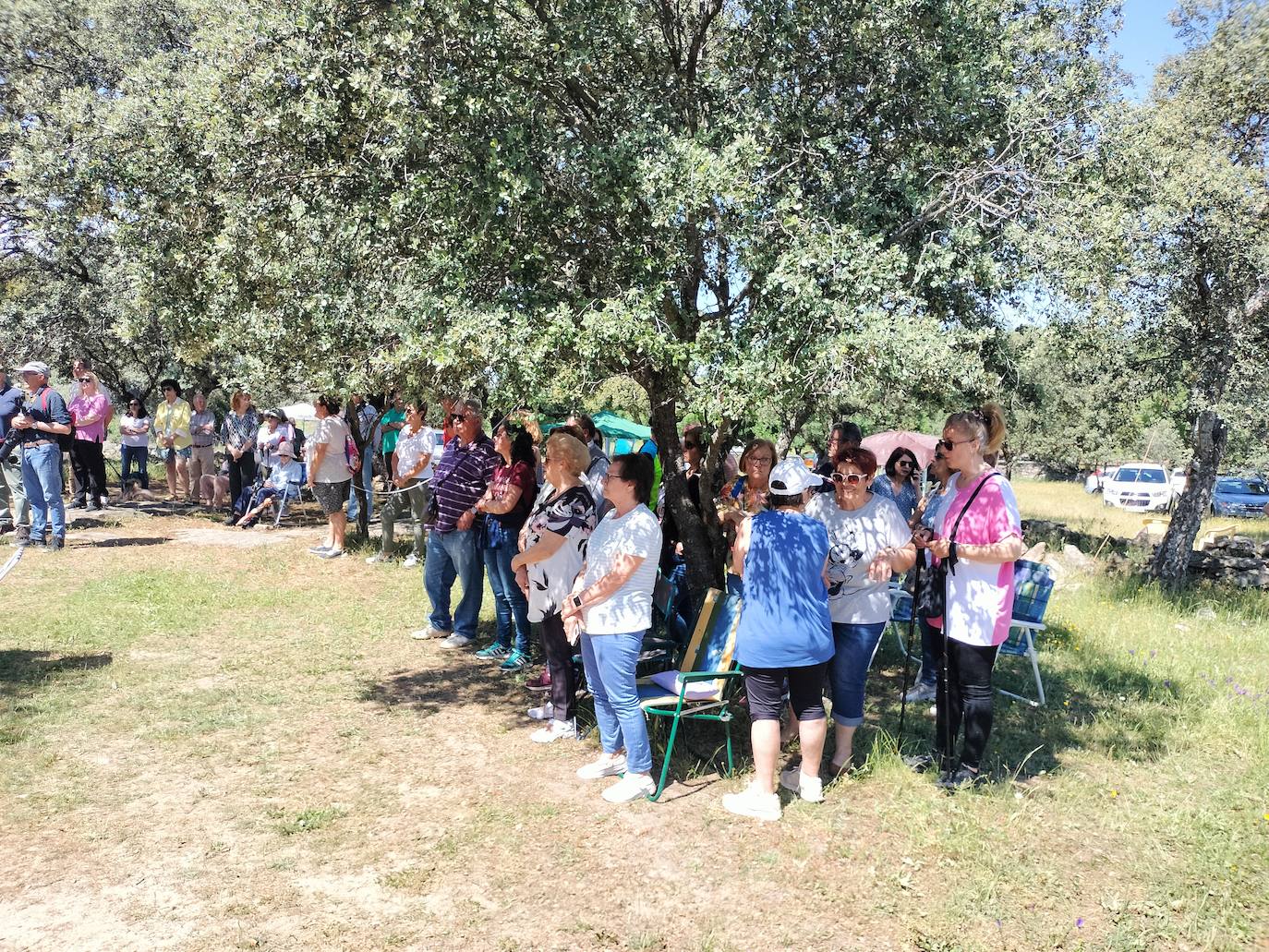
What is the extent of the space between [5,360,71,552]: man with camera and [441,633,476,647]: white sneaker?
5.30 m

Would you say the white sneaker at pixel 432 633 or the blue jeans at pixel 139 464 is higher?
the blue jeans at pixel 139 464

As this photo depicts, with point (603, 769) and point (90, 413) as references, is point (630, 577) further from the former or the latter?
point (90, 413)

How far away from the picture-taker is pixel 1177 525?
36.4 feet

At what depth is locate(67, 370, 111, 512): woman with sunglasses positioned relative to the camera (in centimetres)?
1266

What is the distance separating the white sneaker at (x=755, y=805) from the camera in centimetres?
436

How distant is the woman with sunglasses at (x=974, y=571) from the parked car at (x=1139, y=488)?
2743 cm

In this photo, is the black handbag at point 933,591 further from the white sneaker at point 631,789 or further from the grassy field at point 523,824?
the white sneaker at point 631,789

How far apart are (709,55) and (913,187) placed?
220cm

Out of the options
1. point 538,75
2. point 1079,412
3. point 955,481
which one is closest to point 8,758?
point 538,75

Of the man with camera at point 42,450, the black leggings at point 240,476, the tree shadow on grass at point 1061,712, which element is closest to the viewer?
the tree shadow on grass at point 1061,712

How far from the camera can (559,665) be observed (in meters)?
5.52

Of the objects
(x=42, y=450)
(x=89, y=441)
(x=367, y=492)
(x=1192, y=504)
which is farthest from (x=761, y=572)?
(x=89, y=441)

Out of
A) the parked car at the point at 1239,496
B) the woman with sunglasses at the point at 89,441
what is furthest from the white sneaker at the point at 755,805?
the parked car at the point at 1239,496

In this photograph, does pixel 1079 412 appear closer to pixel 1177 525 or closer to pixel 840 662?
pixel 1177 525
